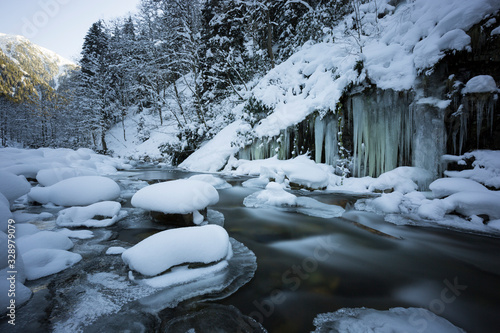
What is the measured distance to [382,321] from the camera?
1.49m

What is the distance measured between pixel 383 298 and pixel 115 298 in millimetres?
2148

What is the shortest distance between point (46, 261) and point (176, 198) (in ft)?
4.86

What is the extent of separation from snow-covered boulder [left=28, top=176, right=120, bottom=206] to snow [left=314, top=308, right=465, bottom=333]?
422cm

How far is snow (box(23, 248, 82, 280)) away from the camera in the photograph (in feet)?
6.13

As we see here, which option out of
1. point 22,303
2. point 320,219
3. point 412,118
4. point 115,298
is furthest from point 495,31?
point 22,303

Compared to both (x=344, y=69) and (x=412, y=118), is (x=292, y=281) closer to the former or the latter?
(x=412, y=118)

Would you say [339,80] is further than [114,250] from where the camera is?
Yes

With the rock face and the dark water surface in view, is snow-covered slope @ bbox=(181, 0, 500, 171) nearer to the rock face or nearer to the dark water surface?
the rock face

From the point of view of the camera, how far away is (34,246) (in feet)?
6.90

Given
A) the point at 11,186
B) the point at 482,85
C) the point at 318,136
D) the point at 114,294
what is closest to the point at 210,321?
the point at 114,294

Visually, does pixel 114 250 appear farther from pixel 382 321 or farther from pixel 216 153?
pixel 216 153

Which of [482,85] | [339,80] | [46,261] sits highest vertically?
[339,80]

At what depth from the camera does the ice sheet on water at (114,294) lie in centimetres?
143

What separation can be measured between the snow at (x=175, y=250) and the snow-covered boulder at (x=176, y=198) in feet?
3.39
